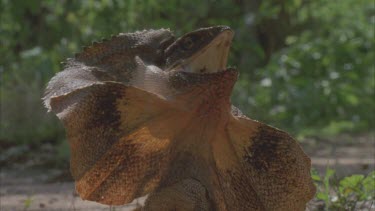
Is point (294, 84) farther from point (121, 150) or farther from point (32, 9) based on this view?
point (121, 150)

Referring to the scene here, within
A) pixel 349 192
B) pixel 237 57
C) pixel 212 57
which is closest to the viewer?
pixel 212 57

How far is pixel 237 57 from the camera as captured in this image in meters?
12.3

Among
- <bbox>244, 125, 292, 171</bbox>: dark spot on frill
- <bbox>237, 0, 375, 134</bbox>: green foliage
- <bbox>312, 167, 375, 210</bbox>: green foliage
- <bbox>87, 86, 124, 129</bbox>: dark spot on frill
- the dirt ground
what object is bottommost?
<bbox>237, 0, 375, 134</bbox>: green foliage

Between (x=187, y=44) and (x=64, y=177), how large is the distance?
11.1 ft

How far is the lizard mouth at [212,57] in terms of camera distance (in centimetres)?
283

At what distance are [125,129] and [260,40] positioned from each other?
474 inches

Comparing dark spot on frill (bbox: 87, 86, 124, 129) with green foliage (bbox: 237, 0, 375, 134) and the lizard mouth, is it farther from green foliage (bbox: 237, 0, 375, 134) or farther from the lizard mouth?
green foliage (bbox: 237, 0, 375, 134)

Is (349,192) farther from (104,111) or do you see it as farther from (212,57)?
(104,111)

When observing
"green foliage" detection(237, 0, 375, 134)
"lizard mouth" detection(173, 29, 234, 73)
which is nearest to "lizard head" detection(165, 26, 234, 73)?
"lizard mouth" detection(173, 29, 234, 73)

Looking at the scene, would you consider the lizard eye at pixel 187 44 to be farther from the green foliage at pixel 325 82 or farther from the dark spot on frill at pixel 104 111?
the green foliage at pixel 325 82

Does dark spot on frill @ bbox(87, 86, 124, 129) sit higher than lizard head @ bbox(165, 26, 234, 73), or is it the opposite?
lizard head @ bbox(165, 26, 234, 73)

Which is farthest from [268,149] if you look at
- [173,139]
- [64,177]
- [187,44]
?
[64,177]

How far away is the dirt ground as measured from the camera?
4.55 m

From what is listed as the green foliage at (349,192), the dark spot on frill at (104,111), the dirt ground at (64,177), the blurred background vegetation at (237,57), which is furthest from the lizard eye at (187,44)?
the blurred background vegetation at (237,57)
